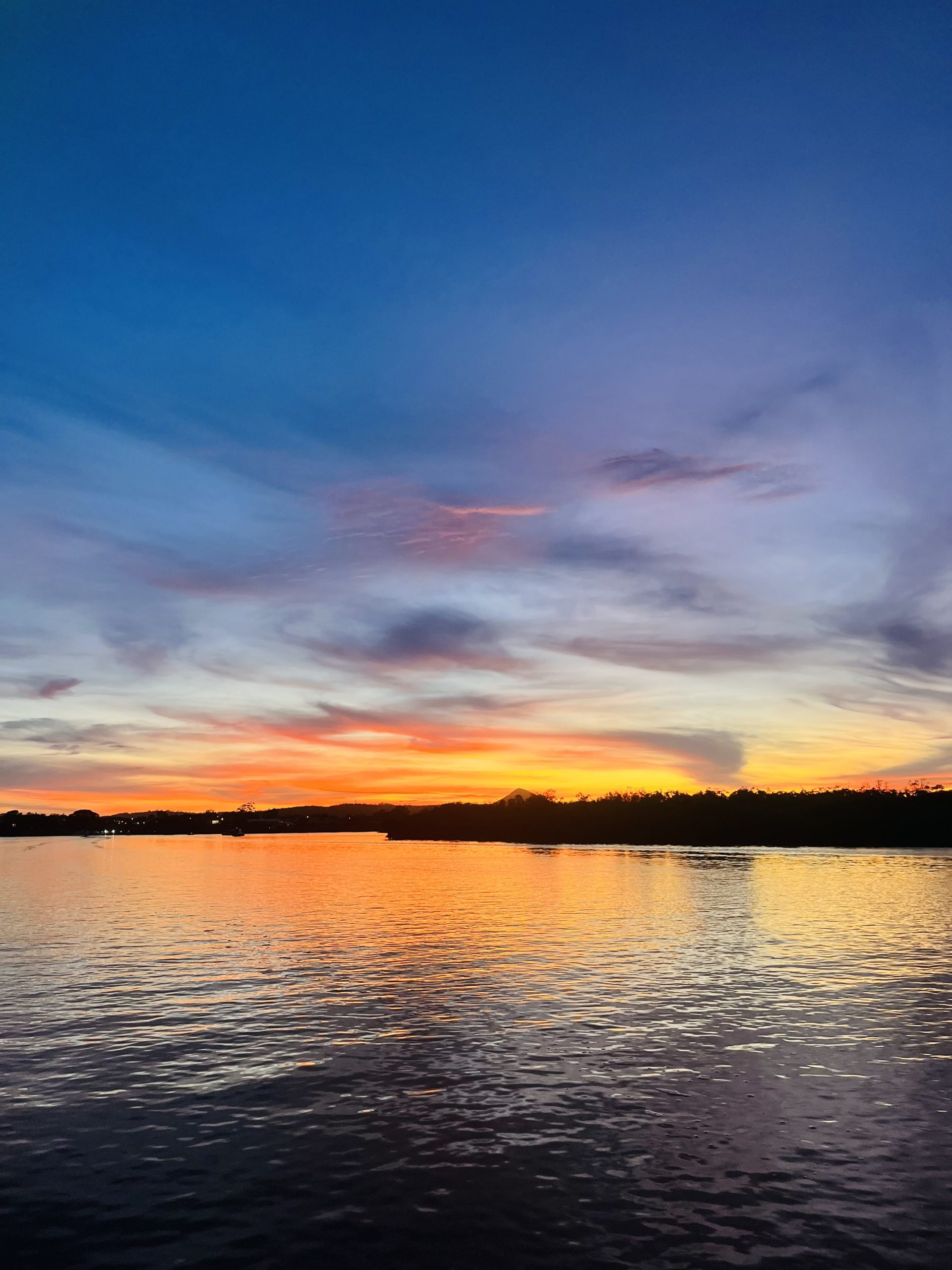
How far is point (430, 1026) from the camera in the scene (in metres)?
34.2

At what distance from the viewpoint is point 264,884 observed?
118 meters

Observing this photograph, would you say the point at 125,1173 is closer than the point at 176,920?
Yes

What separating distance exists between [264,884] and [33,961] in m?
69.7

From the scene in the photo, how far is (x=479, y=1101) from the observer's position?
82.5ft

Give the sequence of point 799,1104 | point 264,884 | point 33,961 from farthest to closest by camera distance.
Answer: point 264,884 < point 33,961 < point 799,1104

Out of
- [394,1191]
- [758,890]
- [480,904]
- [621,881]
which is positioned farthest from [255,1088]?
[621,881]

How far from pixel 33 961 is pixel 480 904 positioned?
4111cm

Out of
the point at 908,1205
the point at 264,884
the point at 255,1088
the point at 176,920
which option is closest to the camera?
the point at 908,1205

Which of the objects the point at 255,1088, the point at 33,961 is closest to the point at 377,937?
the point at 33,961

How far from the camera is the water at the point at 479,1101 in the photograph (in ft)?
55.6

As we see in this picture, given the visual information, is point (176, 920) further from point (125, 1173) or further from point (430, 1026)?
point (125, 1173)

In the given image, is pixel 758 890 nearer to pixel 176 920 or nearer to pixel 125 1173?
pixel 176 920

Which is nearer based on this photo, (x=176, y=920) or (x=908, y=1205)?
(x=908, y=1205)

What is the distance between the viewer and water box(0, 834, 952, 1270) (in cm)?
1694
